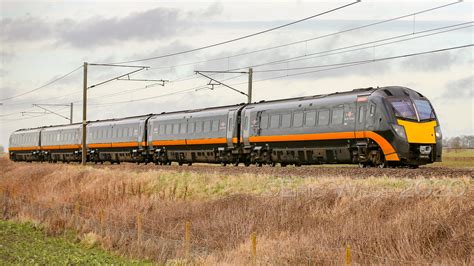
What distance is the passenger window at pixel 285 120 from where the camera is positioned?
1198 inches

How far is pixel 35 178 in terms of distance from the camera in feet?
136

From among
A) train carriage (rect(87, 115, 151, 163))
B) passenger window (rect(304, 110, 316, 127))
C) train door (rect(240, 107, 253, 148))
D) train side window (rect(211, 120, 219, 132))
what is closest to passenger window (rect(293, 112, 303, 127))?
passenger window (rect(304, 110, 316, 127))

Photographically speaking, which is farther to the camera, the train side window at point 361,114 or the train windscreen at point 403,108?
the train side window at point 361,114

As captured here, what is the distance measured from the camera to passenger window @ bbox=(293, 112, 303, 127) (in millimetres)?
29609

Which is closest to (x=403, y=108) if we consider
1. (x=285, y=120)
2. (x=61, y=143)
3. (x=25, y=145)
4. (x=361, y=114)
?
(x=361, y=114)

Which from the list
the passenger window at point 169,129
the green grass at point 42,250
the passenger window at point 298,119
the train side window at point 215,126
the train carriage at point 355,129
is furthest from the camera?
the passenger window at point 169,129

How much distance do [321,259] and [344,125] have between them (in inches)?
538

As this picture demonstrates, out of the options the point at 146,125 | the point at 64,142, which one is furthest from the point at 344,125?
the point at 64,142

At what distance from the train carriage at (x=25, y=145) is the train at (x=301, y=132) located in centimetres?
2143

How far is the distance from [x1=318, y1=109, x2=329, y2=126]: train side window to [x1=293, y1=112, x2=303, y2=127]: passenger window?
139cm

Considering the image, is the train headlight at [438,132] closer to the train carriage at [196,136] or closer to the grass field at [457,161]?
the train carriage at [196,136]

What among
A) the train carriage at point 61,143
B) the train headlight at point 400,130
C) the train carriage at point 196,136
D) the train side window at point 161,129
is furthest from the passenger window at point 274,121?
the train carriage at point 61,143

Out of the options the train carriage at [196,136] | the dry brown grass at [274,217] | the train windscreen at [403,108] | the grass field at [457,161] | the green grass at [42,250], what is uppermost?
the train windscreen at [403,108]

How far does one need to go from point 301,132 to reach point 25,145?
49.3 metres
